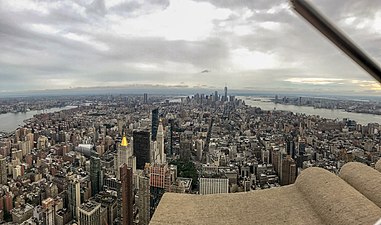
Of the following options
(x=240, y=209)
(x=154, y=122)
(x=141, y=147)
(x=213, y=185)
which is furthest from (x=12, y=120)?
(x=240, y=209)

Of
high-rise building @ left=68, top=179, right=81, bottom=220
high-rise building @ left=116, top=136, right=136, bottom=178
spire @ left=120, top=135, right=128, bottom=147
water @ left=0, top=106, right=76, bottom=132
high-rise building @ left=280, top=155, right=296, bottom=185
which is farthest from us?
spire @ left=120, top=135, right=128, bottom=147

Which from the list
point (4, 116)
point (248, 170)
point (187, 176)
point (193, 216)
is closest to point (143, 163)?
point (187, 176)

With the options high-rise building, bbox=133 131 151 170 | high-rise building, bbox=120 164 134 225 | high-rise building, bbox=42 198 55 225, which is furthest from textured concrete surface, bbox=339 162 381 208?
high-rise building, bbox=42 198 55 225

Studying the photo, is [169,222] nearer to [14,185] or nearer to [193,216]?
[193,216]

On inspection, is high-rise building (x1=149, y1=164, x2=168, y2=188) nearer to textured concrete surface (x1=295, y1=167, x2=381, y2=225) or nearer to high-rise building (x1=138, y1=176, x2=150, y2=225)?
high-rise building (x1=138, y1=176, x2=150, y2=225)

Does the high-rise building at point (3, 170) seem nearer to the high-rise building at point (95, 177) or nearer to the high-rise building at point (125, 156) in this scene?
the high-rise building at point (95, 177)
